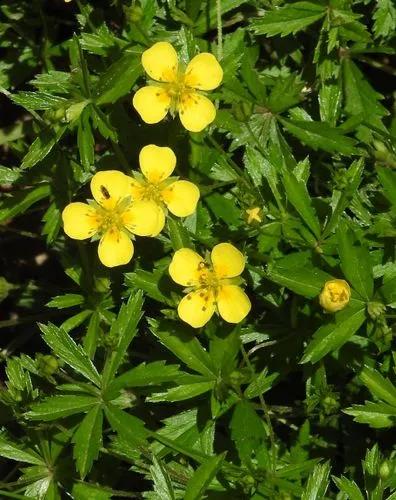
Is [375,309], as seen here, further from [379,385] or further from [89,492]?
[89,492]

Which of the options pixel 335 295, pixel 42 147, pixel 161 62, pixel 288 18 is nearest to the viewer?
pixel 335 295

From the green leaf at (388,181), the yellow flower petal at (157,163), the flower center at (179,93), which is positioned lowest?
the green leaf at (388,181)

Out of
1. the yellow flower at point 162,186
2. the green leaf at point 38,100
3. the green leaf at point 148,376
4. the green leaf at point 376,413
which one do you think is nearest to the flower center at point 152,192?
the yellow flower at point 162,186

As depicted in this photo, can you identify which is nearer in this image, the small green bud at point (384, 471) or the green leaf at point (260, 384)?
the small green bud at point (384, 471)

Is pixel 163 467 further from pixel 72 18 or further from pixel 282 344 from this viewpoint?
pixel 72 18

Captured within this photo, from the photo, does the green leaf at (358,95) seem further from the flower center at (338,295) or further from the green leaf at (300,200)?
the flower center at (338,295)

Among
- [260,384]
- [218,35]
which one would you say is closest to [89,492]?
[260,384]

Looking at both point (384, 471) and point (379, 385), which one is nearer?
point (384, 471)
